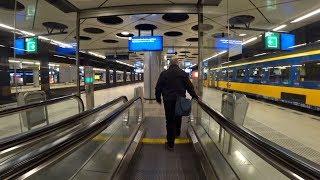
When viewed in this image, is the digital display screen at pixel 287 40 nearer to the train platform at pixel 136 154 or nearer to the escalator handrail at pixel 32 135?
the train platform at pixel 136 154

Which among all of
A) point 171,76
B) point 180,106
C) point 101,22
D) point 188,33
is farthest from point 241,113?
point 188,33

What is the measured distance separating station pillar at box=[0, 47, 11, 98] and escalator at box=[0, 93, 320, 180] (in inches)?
97.1

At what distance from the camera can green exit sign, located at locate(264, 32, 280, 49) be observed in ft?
36.5

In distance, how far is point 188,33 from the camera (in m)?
12.4

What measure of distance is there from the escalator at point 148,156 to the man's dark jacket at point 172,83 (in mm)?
794

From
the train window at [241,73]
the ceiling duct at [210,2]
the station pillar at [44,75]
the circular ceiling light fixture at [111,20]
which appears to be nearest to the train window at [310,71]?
the ceiling duct at [210,2]

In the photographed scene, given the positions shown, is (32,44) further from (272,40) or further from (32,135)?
(272,40)

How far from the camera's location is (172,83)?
4.95 m

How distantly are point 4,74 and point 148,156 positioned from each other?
3.48 meters

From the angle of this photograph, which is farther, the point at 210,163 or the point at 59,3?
the point at 59,3

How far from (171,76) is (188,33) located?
780cm

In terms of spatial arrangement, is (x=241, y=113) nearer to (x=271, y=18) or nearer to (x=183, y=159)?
(x=183, y=159)

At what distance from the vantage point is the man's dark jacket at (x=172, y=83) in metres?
4.91

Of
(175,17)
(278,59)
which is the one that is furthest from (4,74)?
(278,59)
